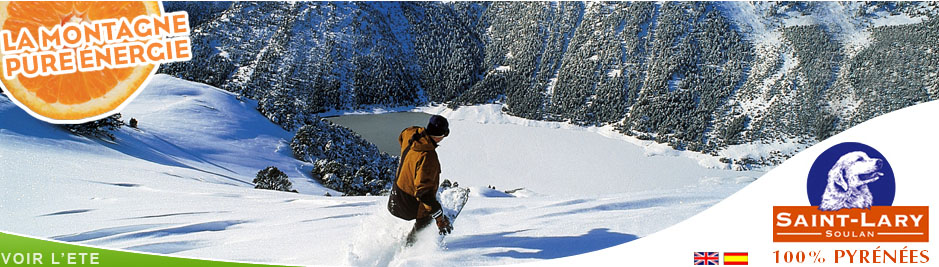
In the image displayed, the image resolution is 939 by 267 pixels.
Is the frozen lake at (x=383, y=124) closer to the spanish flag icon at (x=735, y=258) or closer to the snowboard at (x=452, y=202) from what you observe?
the spanish flag icon at (x=735, y=258)

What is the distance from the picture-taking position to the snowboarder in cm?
567

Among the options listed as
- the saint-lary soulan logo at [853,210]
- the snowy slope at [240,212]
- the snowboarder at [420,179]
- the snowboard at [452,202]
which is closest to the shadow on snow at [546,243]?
the snowy slope at [240,212]

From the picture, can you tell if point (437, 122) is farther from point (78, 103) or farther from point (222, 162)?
point (222, 162)

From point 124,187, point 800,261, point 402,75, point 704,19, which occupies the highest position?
point 704,19

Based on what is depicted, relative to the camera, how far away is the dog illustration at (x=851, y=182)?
7.94 m

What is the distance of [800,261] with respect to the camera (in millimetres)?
7770

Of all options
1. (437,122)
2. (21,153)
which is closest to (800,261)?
(437,122)

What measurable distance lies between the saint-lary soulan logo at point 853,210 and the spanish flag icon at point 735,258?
0.63 meters

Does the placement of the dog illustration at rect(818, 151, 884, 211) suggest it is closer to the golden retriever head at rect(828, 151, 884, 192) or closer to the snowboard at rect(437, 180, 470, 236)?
the golden retriever head at rect(828, 151, 884, 192)

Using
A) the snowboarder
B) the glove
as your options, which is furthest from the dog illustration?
the snowboarder

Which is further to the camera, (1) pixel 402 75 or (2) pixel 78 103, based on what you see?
(1) pixel 402 75

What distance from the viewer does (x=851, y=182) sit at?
7.95 metres

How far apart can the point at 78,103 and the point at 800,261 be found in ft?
46.7

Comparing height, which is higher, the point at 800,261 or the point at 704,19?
the point at 704,19
